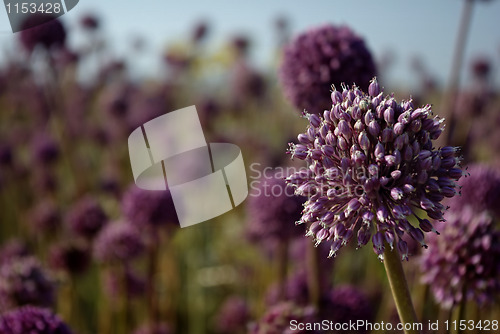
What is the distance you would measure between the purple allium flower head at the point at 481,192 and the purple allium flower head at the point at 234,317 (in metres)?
1.21

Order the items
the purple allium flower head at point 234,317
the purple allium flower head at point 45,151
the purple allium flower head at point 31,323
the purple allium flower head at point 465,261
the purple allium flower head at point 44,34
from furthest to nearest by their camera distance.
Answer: the purple allium flower head at point 45,151 → the purple allium flower head at point 44,34 → the purple allium flower head at point 234,317 → the purple allium flower head at point 465,261 → the purple allium flower head at point 31,323

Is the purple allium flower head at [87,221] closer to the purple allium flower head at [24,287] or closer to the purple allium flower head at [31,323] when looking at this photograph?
the purple allium flower head at [24,287]

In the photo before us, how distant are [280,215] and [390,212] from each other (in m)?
1.12

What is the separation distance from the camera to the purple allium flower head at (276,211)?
2154mm

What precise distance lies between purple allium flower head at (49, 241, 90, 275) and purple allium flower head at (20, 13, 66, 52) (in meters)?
1.23

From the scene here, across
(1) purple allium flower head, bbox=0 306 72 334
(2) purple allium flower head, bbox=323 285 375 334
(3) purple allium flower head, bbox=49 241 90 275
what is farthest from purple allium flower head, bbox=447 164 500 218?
(3) purple allium flower head, bbox=49 241 90 275

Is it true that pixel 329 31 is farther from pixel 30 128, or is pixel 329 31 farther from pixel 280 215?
pixel 30 128

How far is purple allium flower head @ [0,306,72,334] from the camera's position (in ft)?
4.13

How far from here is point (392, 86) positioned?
4.93 meters

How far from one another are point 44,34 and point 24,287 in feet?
5.35

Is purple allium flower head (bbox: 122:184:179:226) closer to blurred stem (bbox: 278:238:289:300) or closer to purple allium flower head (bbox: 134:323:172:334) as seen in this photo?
purple allium flower head (bbox: 134:323:172:334)

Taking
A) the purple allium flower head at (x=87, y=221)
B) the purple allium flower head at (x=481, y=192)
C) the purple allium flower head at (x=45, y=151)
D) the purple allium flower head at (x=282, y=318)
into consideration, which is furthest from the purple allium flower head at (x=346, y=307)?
the purple allium flower head at (x=45, y=151)

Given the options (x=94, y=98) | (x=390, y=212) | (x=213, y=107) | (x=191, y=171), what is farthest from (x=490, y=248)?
(x=94, y=98)

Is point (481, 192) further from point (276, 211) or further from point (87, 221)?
point (87, 221)
